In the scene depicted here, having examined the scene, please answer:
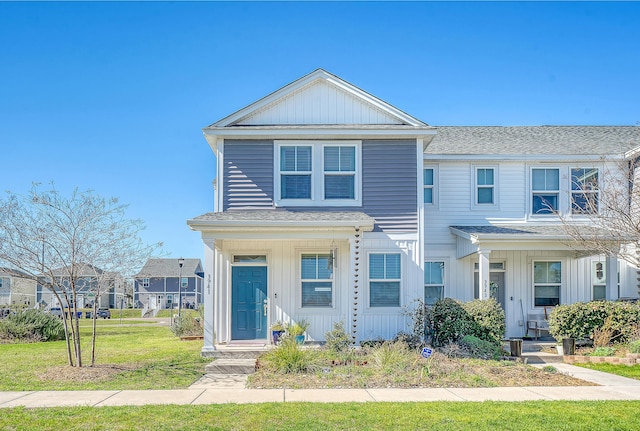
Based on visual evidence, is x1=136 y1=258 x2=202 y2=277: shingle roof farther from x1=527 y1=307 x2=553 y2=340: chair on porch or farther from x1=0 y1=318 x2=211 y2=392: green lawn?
A: x1=527 y1=307 x2=553 y2=340: chair on porch

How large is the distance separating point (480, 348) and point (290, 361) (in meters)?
4.61

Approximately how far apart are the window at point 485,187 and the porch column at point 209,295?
8.17 metres

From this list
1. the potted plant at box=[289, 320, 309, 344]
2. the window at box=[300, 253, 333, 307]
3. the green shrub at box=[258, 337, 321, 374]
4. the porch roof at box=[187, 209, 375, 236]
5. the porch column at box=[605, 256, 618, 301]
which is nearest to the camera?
the green shrub at box=[258, 337, 321, 374]

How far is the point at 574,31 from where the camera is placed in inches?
581

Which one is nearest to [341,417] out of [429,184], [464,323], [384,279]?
[464,323]

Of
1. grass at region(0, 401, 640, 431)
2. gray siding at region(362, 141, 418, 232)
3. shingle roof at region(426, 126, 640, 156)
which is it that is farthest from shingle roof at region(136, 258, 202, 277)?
grass at region(0, 401, 640, 431)

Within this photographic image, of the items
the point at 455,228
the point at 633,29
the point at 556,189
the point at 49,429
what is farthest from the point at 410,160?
the point at 49,429

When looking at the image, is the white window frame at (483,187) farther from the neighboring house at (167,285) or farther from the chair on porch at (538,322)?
the neighboring house at (167,285)

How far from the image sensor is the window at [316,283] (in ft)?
48.3

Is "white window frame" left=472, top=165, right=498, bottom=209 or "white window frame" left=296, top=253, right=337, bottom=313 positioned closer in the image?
"white window frame" left=296, top=253, right=337, bottom=313

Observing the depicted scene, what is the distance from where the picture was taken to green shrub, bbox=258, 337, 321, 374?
36.3 feet

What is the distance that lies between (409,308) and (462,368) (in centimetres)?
344

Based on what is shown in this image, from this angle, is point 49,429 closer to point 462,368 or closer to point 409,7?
point 462,368

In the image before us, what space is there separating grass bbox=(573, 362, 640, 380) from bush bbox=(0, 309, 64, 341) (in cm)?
1655
